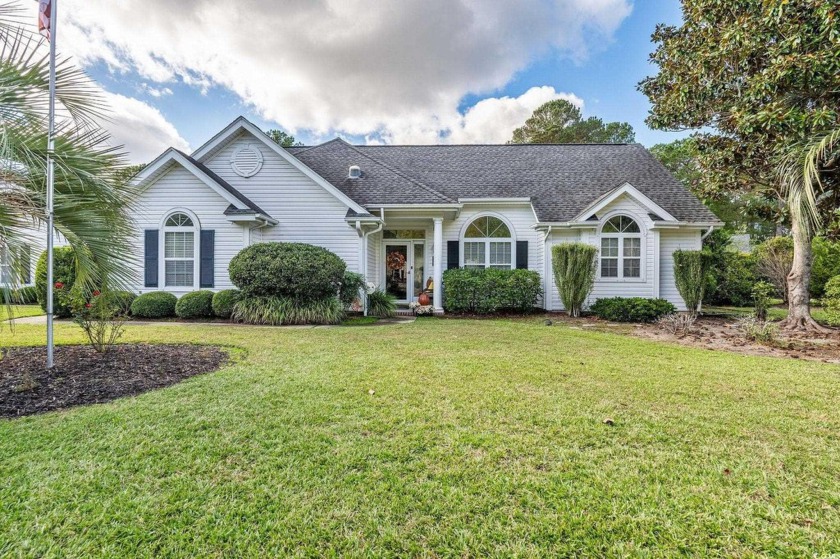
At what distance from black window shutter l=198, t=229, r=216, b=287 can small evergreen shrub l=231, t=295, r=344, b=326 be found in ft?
5.89

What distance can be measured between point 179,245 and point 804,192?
15.4 metres

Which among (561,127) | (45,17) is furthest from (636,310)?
(561,127)

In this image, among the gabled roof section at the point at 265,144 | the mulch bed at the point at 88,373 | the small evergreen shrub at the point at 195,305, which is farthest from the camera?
the gabled roof section at the point at 265,144

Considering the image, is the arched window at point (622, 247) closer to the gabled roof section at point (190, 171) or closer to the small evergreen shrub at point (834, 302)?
the small evergreen shrub at point (834, 302)

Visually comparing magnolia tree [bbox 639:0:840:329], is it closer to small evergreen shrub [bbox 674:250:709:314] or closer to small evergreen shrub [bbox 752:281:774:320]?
small evergreen shrub [bbox 752:281:774:320]

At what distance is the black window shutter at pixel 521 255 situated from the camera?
12.9 metres

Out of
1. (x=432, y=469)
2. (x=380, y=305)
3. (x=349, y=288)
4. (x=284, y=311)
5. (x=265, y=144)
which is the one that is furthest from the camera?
(x=265, y=144)

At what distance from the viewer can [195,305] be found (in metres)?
10.4

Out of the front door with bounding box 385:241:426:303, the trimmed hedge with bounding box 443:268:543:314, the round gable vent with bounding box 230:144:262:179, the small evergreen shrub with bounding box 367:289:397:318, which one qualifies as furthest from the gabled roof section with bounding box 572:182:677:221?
the round gable vent with bounding box 230:144:262:179

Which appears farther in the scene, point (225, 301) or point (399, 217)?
point (399, 217)

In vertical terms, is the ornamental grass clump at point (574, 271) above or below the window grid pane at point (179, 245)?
below

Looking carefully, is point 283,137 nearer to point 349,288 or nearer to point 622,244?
point 349,288

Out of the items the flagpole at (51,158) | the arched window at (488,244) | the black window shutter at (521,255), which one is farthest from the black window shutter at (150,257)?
the black window shutter at (521,255)

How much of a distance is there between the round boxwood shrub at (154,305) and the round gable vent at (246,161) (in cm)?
439
